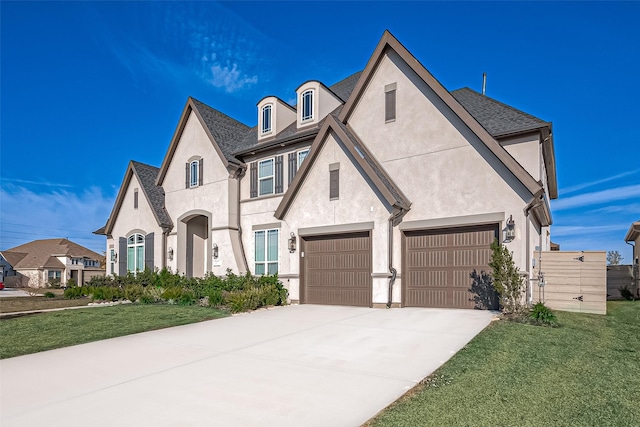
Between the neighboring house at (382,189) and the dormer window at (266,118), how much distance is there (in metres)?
0.05

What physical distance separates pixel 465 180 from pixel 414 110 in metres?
3.00

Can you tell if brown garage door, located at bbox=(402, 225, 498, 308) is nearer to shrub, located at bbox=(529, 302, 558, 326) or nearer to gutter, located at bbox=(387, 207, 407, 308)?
gutter, located at bbox=(387, 207, 407, 308)

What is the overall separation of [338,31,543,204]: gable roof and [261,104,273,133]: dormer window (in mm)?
4983

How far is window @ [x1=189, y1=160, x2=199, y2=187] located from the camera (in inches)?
800

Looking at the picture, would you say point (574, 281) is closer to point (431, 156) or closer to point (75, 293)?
point (431, 156)

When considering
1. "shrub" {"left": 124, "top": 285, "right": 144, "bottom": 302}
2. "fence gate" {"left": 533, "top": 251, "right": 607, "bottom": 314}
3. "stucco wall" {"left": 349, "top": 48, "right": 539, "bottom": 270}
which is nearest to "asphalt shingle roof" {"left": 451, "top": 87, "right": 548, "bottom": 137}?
"stucco wall" {"left": 349, "top": 48, "right": 539, "bottom": 270}

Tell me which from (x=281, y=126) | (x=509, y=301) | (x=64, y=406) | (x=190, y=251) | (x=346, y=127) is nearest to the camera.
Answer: (x=64, y=406)

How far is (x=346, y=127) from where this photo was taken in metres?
15.0

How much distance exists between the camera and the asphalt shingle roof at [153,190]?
2108cm

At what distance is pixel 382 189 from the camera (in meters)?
12.8

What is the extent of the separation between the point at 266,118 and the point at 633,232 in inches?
834

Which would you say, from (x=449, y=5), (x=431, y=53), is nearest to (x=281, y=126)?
(x=431, y=53)

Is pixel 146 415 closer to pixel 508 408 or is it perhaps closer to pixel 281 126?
pixel 508 408

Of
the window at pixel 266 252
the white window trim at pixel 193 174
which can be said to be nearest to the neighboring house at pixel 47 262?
the white window trim at pixel 193 174
